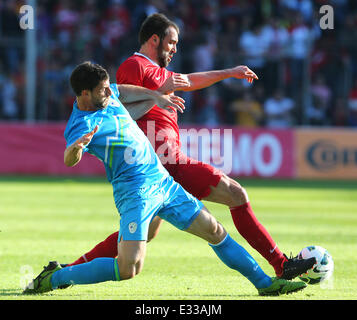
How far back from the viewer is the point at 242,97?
19047 millimetres

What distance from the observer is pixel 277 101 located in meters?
18.8

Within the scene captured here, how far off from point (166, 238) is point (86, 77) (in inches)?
176

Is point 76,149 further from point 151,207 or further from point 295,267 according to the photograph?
point 295,267

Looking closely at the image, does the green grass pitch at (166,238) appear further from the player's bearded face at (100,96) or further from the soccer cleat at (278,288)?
the player's bearded face at (100,96)

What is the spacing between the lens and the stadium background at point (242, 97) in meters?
18.5

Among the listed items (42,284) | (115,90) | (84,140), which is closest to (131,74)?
(115,90)

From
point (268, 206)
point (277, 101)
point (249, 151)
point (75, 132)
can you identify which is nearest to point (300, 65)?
point (277, 101)

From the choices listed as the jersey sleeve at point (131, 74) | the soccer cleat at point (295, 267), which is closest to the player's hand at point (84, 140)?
the jersey sleeve at point (131, 74)

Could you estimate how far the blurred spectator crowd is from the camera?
1847 centimetres

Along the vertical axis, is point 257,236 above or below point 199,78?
below

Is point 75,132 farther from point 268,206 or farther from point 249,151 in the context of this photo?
point 249,151

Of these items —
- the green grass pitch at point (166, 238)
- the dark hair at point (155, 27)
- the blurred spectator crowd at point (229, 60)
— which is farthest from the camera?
the blurred spectator crowd at point (229, 60)

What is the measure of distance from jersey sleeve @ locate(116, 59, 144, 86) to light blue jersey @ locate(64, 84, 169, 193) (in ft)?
2.03
